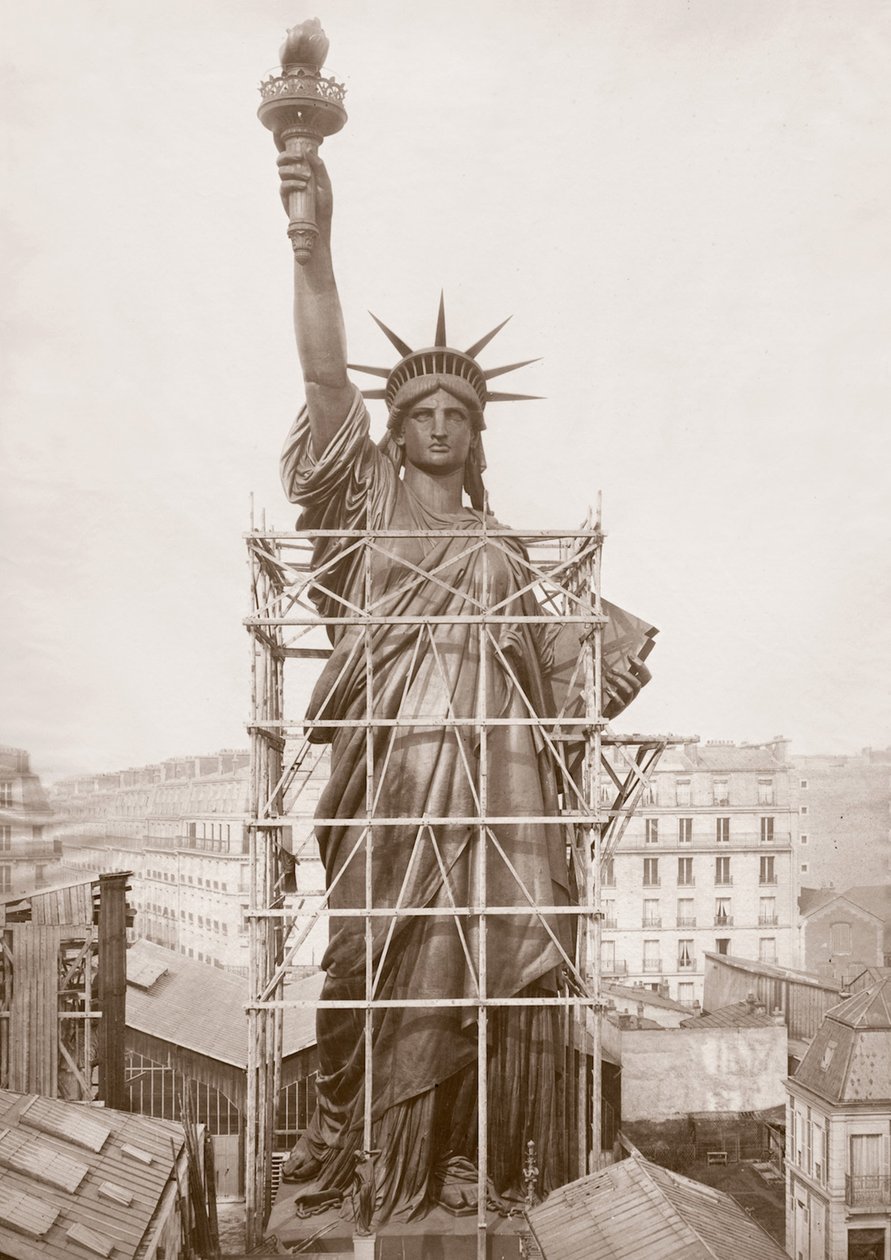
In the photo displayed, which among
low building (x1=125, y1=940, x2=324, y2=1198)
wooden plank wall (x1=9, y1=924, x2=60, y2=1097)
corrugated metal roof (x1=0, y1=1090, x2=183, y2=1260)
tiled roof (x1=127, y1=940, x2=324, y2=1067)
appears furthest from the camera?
tiled roof (x1=127, y1=940, x2=324, y2=1067)

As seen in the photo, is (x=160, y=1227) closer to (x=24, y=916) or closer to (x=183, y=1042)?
(x=24, y=916)

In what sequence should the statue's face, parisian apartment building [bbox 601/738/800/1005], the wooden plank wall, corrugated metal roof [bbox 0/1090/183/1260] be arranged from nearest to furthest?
corrugated metal roof [bbox 0/1090/183/1260] < the statue's face < the wooden plank wall < parisian apartment building [bbox 601/738/800/1005]

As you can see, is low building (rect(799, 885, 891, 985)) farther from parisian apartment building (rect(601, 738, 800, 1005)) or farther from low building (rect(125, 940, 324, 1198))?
low building (rect(125, 940, 324, 1198))

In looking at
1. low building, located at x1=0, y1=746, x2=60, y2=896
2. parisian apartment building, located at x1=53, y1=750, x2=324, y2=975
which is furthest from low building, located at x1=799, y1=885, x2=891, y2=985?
low building, located at x1=0, y1=746, x2=60, y2=896

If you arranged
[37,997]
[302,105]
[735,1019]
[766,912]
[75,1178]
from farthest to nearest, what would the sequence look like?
[766,912], [735,1019], [37,997], [302,105], [75,1178]

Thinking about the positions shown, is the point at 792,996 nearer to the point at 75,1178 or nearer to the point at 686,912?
the point at 686,912

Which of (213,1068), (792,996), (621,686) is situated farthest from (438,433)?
(792,996)

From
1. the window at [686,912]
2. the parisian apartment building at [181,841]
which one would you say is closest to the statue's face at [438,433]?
the parisian apartment building at [181,841]
